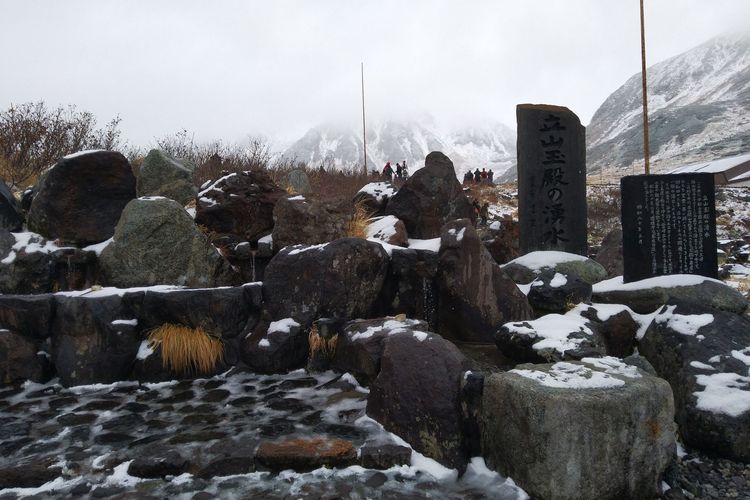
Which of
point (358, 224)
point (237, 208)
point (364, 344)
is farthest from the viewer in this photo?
point (358, 224)

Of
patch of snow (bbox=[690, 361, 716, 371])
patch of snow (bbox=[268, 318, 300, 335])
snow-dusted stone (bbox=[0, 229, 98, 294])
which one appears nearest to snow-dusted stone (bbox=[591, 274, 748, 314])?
patch of snow (bbox=[690, 361, 716, 371])

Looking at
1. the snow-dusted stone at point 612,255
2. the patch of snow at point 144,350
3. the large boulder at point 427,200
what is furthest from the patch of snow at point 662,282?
the patch of snow at point 144,350

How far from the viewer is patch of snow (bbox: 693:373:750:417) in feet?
11.5

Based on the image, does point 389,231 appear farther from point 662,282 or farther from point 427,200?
point 662,282

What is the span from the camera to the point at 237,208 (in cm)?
746

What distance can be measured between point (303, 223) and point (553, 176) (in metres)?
4.67

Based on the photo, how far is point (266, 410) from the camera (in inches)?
179

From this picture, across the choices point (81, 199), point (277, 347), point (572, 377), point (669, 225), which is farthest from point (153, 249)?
point (669, 225)

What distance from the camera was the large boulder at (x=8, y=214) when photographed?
23.4 feet

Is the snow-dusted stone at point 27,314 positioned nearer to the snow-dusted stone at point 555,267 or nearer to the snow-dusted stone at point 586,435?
the snow-dusted stone at point 586,435

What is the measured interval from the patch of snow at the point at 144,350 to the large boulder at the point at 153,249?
0.94 metres

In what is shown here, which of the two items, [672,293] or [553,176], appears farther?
[553,176]

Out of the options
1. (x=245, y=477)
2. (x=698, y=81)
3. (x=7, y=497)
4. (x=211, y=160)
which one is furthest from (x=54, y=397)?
(x=698, y=81)

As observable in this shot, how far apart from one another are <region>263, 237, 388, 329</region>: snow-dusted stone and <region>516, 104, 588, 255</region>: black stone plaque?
3.96 meters
